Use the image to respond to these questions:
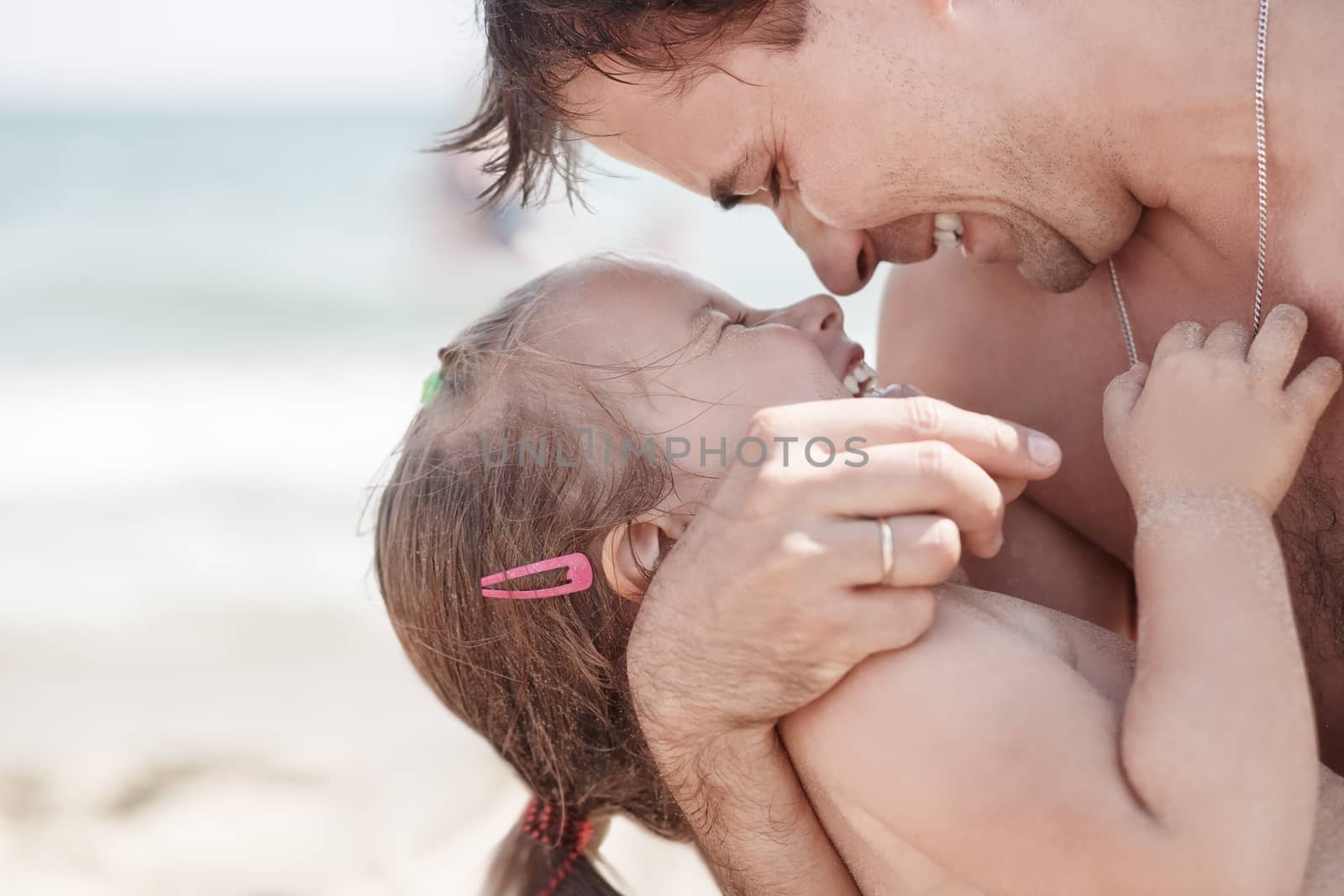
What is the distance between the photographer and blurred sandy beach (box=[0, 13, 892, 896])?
3.43 m

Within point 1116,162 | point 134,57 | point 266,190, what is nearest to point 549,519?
point 1116,162

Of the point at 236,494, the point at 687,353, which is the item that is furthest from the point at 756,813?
the point at 236,494

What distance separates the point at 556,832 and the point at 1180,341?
1.55m

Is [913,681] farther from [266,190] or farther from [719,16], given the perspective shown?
[266,190]

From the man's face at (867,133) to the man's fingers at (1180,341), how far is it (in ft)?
1.34

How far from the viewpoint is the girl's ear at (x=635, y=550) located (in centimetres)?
199

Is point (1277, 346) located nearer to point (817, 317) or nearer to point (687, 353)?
point (817, 317)

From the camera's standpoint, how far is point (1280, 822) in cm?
146

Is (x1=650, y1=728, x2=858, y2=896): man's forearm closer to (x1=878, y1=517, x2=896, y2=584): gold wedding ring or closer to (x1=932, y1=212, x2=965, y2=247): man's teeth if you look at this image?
(x1=878, y1=517, x2=896, y2=584): gold wedding ring

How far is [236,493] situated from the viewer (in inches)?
232

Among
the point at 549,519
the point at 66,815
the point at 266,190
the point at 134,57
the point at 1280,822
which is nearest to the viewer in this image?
the point at 1280,822

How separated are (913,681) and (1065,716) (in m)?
0.20

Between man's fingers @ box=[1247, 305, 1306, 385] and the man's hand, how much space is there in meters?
0.32

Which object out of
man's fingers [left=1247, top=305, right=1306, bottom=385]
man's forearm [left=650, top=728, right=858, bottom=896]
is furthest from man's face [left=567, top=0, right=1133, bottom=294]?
man's forearm [left=650, top=728, right=858, bottom=896]
